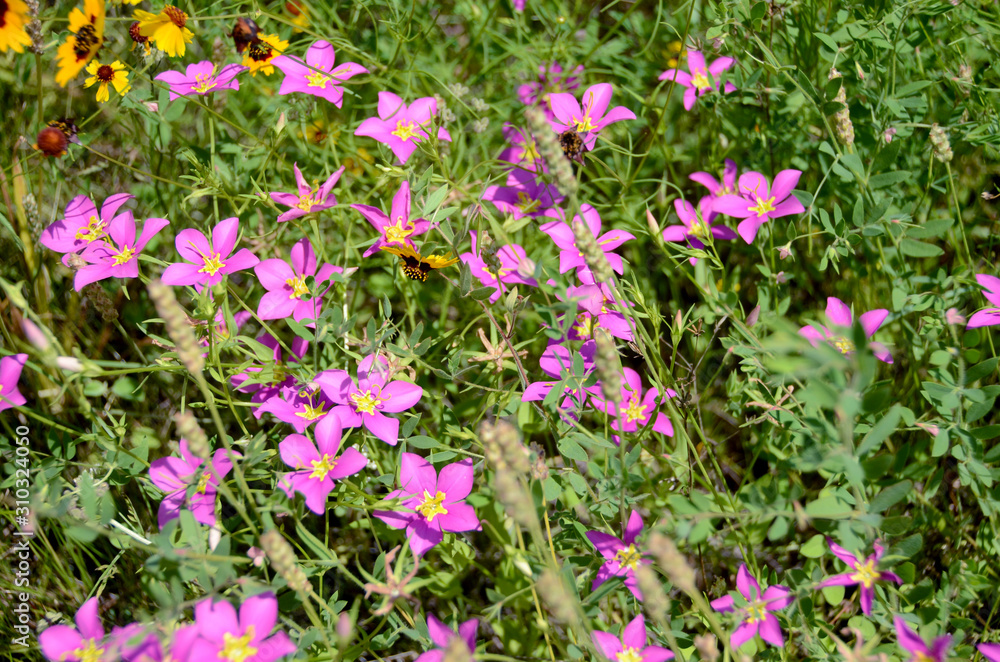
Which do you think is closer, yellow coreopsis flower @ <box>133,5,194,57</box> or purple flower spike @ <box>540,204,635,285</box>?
purple flower spike @ <box>540,204,635,285</box>

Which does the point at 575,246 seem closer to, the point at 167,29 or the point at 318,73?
the point at 318,73

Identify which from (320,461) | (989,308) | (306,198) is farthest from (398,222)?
(989,308)

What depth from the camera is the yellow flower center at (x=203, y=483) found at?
1.64 meters

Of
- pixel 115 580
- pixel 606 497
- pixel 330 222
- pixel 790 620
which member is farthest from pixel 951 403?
pixel 115 580

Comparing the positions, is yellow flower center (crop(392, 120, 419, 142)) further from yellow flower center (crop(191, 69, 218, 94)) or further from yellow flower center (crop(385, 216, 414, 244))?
yellow flower center (crop(191, 69, 218, 94))

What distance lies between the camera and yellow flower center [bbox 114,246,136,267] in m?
1.90

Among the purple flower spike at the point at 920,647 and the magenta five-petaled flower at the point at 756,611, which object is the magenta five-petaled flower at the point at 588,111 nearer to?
the magenta five-petaled flower at the point at 756,611

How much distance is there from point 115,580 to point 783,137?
2.55 m

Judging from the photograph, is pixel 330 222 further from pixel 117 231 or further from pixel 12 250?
pixel 12 250

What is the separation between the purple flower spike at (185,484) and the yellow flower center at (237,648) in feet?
1.16

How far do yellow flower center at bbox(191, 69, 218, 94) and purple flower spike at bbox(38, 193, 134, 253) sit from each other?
389 millimetres

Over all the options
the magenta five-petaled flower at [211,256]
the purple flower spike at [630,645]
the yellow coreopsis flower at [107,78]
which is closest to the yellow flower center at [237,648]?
the purple flower spike at [630,645]

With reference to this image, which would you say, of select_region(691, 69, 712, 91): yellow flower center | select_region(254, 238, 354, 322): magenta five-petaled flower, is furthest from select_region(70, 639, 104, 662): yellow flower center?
select_region(691, 69, 712, 91): yellow flower center

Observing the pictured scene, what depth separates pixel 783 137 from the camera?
2.33 metres
